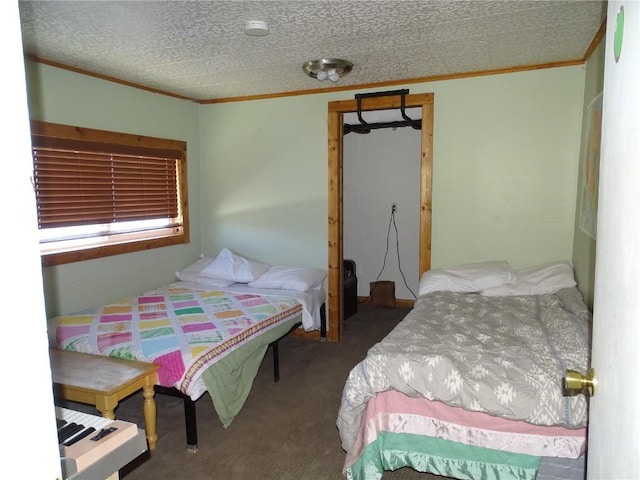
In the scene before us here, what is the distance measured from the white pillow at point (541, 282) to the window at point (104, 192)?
292cm

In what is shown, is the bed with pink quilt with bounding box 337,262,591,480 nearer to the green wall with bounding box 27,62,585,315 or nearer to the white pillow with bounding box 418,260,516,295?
the white pillow with bounding box 418,260,516,295

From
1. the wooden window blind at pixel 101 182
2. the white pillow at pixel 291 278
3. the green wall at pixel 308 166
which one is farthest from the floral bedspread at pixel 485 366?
the wooden window blind at pixel 101 182

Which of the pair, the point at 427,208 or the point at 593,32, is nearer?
the point at 593,32

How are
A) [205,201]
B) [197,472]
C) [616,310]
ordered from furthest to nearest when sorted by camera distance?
1. [205,201]
2. [197,472]
3. [616,310]

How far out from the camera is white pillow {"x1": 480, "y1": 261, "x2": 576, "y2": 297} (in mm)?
3055

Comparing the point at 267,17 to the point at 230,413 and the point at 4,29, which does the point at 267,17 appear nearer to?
the point at 4,29

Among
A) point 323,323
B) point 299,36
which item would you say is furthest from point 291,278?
point 299,36

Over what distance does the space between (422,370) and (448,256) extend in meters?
1.95

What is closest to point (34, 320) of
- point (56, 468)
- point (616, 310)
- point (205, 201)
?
point (56, 468)

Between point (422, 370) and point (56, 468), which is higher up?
point (56, 468)

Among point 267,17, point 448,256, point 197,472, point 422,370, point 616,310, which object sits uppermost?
point 267,17

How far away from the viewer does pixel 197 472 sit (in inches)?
88.7

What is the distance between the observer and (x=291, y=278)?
391 cm

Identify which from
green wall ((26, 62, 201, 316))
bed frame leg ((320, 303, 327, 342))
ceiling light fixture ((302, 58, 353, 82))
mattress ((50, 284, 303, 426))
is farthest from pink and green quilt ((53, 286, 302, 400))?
ceiling light fixture ((302, 58, 353, 82))
